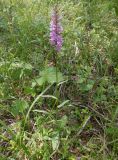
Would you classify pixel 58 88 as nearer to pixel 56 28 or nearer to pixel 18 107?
pixel 18 107

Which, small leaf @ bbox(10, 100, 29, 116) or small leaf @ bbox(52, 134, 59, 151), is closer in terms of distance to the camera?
small leaf @ bbox(52, 134, 59, 151)

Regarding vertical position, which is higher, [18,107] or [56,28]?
[56,28]

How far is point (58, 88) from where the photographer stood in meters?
2.88

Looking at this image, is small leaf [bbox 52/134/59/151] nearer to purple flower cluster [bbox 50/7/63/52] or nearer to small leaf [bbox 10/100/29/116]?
small leaf [bbox 10/100/29/116]

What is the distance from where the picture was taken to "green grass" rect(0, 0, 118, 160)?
7.99 ft

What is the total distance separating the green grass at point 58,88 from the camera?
7.99ft

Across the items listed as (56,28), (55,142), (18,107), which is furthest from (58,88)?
(56,28)

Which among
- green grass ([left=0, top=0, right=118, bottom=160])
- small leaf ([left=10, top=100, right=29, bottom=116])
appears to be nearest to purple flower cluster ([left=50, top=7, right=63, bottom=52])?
green grass ([left=0, top=0, right=118, bottom=160])

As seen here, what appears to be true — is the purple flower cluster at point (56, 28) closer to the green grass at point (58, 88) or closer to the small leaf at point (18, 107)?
the green grass at point (58, 88)

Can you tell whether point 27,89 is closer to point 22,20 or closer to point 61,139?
point 61,139

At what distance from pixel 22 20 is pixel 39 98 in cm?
113

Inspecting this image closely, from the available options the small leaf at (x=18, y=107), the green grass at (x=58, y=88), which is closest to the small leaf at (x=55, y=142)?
the green grass at (x=58, y=88)

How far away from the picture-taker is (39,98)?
2744 mm

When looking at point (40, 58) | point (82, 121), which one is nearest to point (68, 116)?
point (82, 121)
